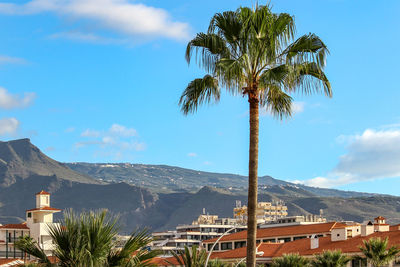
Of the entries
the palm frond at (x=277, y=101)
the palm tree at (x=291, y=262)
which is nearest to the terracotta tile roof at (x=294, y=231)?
the palm tree at (x=291, y=262)

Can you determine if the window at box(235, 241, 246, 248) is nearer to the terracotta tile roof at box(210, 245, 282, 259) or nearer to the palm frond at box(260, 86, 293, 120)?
the terracotta tile roof at box(210, 245, 282, 259)

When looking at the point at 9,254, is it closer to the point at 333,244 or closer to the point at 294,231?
the point at 294,231

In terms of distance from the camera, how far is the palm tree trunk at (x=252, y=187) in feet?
83.4

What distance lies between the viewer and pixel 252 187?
26281mm

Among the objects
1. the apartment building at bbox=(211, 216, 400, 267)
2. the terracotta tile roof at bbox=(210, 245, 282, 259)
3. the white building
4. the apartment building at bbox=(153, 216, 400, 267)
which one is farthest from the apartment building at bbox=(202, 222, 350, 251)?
the white building

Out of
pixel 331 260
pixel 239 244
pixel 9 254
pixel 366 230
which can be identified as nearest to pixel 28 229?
pixel 9 254

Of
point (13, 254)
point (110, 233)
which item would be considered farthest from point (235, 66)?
point (13, 254)

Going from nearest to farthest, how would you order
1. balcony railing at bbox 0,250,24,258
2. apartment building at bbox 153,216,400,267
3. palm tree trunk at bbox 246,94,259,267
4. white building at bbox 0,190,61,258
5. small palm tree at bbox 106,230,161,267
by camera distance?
small palm tree at bbox 106,230,161,267
palm tree trunk at bbox 246,94,259,267
apartment building at bbox 153,216,400,267
balcony railing at bbox 0,250,24,258
white building at bbox 0,190,61,258

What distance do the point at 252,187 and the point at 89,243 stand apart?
7566mm

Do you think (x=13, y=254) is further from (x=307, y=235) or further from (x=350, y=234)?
(x=350, y=234)

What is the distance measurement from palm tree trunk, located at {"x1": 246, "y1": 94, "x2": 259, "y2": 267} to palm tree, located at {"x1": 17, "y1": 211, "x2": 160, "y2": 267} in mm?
5231

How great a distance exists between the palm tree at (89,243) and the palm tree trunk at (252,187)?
523 centimetres

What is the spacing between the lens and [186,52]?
2752 cm

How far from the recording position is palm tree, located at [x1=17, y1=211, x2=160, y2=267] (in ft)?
67.8
